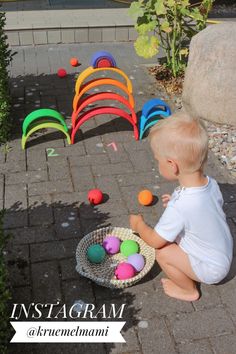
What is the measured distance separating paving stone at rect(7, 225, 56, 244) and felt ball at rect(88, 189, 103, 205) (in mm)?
479

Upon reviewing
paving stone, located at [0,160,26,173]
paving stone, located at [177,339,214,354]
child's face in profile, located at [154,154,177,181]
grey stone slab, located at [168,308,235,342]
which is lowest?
paving stone, located at [177,339,214,354]

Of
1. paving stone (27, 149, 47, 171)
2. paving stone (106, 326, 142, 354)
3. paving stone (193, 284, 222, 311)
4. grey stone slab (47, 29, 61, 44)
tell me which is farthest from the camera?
grey stone slab (47, 29, 61, 44)

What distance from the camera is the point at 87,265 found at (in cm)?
307

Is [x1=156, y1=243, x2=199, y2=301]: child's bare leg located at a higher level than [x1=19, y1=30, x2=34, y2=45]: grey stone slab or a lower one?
lower

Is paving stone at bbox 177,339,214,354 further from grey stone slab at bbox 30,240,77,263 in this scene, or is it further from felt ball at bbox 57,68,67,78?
felt ball at bbox 57,68,67,78

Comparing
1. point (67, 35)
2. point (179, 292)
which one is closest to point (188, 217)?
point (179, 292)

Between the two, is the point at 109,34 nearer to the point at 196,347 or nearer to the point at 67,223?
the point at 67,223

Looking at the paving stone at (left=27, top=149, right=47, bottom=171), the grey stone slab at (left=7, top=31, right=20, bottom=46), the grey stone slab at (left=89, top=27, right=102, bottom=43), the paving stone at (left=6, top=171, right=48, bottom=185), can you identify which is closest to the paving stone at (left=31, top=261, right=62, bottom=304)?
the paving stone at (left=6, top=171, right=48, bottom=185)

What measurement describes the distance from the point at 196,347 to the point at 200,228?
2.58 feet

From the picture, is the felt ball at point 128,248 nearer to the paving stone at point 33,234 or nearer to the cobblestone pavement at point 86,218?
the cobblestone pavement at point 86,218

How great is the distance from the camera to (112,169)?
14.4 ft

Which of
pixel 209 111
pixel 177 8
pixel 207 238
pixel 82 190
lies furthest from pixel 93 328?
pixel 177 8

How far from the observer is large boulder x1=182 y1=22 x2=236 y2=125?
493cm

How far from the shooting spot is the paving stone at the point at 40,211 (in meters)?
3.63
